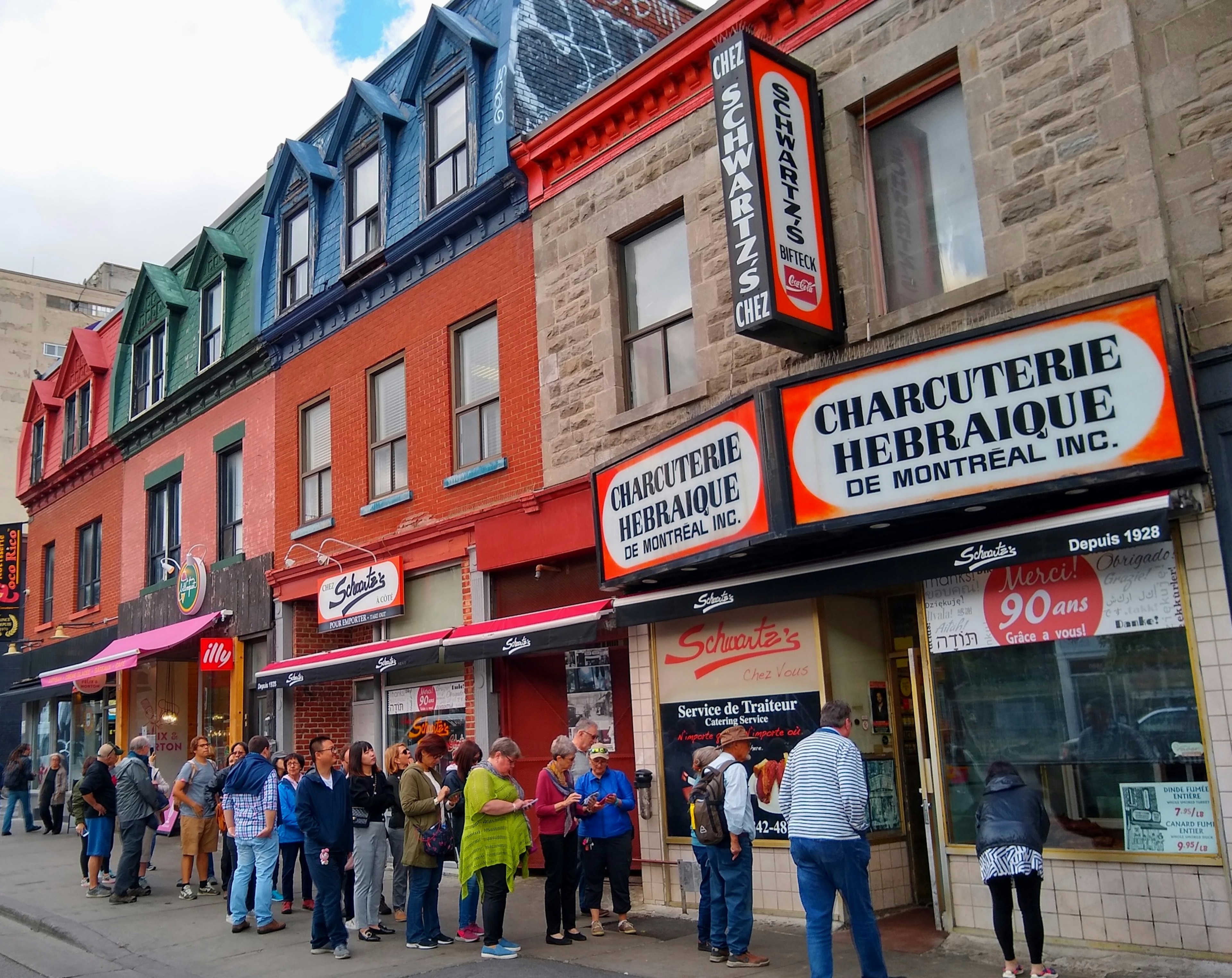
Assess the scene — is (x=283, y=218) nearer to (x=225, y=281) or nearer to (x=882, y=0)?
(x=225, y=281)

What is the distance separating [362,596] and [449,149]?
21.0 ft

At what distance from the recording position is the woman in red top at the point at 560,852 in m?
9.55

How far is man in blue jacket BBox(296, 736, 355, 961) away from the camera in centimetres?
940

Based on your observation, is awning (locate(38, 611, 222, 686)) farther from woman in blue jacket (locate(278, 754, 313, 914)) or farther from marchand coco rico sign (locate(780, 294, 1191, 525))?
marchand coco rico sign (locate(780, 294, 1191, 525))

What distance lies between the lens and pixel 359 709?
56.3ft

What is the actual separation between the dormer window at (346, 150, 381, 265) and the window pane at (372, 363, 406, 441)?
6.14ft

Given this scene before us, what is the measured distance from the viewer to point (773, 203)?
9.41m

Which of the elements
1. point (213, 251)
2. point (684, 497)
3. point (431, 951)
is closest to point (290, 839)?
point (431, 951)

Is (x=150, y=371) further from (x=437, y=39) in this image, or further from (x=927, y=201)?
(x=927, y=201)

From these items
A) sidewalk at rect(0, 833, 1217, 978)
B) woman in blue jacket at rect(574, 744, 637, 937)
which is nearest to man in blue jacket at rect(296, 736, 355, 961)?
sidewalk at rect(0, 833, 1217, 978)

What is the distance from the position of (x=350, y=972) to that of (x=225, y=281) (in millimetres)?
15004

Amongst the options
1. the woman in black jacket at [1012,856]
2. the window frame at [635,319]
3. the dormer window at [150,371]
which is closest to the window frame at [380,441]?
the window frame at [635,319]

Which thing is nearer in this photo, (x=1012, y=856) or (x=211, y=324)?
(x=1012, y=856)

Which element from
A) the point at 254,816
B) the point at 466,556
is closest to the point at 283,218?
the point at 466,556
